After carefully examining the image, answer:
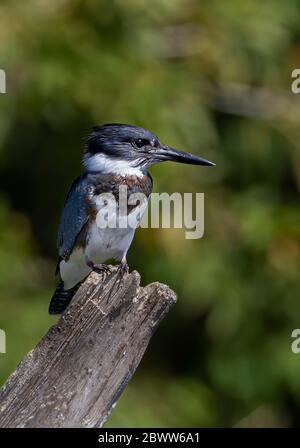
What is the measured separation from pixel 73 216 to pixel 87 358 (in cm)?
130

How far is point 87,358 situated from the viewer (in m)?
2.58

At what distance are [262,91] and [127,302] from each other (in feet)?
10.9

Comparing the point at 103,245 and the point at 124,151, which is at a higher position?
the point at 124,151

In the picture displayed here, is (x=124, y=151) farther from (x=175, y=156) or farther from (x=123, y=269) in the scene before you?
(x=123, y=269)

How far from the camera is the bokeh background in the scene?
202 inches

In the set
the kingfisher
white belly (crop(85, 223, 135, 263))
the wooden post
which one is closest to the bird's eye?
the kingfisher

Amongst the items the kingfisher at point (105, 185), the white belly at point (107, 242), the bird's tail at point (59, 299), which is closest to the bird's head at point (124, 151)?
the kingfisher at point (105, 185)

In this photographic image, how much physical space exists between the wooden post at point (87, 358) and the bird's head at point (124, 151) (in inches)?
46.9

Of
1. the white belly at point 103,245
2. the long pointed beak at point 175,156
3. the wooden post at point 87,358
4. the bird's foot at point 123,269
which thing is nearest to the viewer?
the wooden post at point 87,358

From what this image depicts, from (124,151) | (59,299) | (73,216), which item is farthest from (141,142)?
(59,299)

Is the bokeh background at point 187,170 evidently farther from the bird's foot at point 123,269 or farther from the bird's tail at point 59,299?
the bird's foot at point 123,269

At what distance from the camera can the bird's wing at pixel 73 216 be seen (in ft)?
12.3

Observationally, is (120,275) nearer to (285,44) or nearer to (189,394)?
(189,394)
